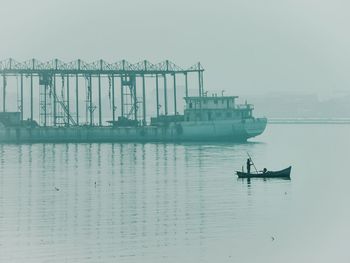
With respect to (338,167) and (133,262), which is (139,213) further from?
(338,167)

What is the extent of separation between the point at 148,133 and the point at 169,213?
99414 millimetres

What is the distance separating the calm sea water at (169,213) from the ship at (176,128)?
4134 cm

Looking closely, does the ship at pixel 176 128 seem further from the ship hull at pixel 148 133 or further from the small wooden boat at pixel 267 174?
the small wooden boat at pixel 267 174

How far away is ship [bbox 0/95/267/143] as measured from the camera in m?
166

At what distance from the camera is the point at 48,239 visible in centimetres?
6125

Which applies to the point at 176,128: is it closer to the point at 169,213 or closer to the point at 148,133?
the point at 148,133

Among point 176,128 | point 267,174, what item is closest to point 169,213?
point 267,174

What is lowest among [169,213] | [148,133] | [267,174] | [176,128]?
[169,213]

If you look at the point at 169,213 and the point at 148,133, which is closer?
the point at 169,213

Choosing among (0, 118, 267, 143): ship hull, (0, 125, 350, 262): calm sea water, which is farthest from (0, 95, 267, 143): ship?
(0, 125, 350, 262): calm sea water

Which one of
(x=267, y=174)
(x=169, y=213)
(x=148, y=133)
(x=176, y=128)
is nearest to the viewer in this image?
(x=169, y=213)

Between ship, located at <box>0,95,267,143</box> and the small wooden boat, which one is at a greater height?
ship, located at <box>0,95,267,143</box>

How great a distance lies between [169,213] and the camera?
237 ft

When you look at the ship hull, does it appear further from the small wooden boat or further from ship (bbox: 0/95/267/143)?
the small wooden boat
